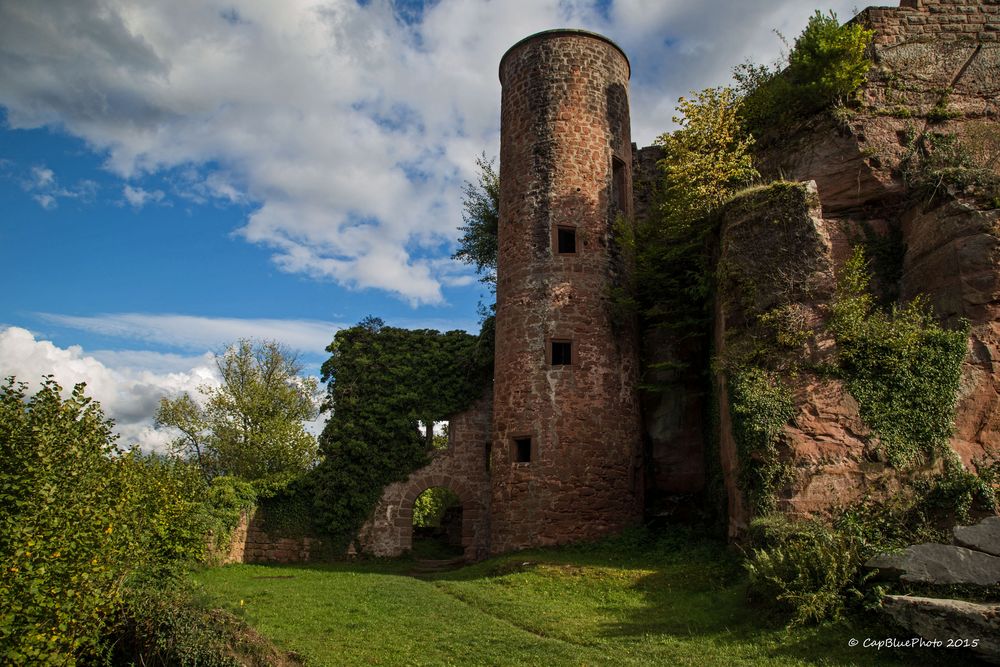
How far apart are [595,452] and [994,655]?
410 inches

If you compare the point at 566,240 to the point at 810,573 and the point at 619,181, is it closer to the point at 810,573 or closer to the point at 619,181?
the point at 619,181

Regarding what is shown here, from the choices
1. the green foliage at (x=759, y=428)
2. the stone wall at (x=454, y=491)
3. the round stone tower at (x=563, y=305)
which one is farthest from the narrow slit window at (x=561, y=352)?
the green foliage at (x=759, y=428)

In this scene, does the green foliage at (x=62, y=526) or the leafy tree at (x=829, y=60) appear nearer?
the green foliage at (x=62, y=526)

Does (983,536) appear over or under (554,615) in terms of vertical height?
over

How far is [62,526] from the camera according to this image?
8.10 metres

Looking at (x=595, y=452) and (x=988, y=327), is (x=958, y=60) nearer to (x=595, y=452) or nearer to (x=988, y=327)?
(x=988, y=327)

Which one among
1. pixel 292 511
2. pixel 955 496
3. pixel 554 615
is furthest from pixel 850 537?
pixel 292 511

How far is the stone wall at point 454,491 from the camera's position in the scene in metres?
20.6

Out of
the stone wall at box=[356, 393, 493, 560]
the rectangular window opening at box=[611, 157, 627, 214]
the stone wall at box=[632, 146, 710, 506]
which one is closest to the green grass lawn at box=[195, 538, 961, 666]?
the stone wall at box=[632, 146, 710, 506]

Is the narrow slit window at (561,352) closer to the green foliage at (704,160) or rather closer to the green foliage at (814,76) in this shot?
the green foliage at (704,160)

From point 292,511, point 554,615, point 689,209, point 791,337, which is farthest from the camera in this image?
point 292,511

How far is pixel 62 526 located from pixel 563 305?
12.4 meters

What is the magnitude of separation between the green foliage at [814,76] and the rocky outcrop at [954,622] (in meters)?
14.0

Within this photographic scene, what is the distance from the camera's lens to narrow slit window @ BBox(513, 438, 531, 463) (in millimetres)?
17561
